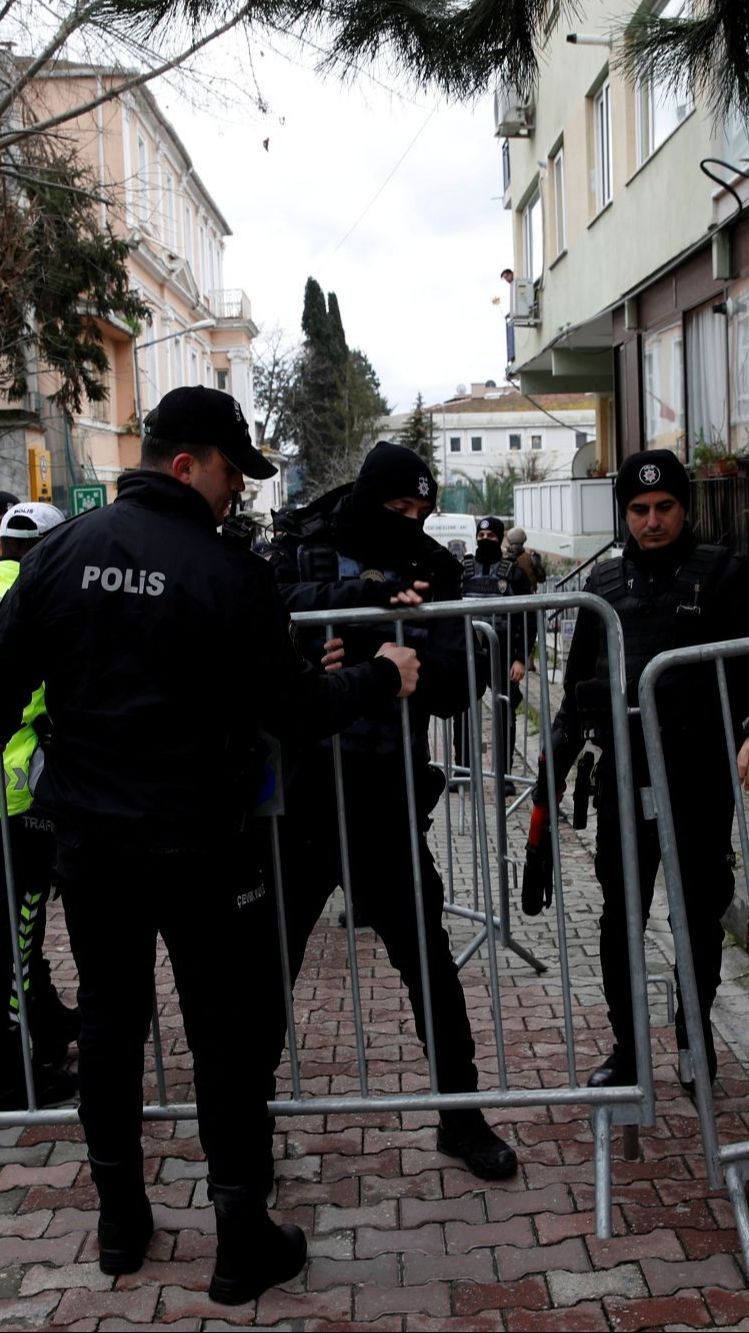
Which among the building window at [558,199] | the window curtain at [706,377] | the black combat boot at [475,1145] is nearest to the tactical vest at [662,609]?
the black combat boot at [475,1145]

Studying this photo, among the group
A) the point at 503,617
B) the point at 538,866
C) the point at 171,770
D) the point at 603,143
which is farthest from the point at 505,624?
the point at 603,143

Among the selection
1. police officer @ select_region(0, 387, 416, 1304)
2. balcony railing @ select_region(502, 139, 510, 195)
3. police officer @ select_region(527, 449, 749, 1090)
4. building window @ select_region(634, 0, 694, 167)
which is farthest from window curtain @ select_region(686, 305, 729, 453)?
balcony railing @ select_region(502, 139, 510, 195)

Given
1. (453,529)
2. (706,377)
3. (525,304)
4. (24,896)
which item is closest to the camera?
(24,896)

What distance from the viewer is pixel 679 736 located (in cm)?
379

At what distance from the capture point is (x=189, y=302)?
48.9m

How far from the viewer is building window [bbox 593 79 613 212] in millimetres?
16875

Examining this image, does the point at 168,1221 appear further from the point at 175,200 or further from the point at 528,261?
the point at 175,200

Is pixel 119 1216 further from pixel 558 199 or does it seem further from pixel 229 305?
pixel 229 305

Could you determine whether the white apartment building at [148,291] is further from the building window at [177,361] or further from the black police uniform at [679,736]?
the black police uniform at [679,736]

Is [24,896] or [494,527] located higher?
[494,527]

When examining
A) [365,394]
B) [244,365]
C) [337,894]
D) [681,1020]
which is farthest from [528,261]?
[365,394]

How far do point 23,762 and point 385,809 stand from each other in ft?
3.88

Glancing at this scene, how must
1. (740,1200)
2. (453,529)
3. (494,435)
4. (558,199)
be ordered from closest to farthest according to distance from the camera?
(740,1200), (558,199), (453,529), (494,435)

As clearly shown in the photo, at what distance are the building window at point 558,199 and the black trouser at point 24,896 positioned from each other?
59.2 feet
